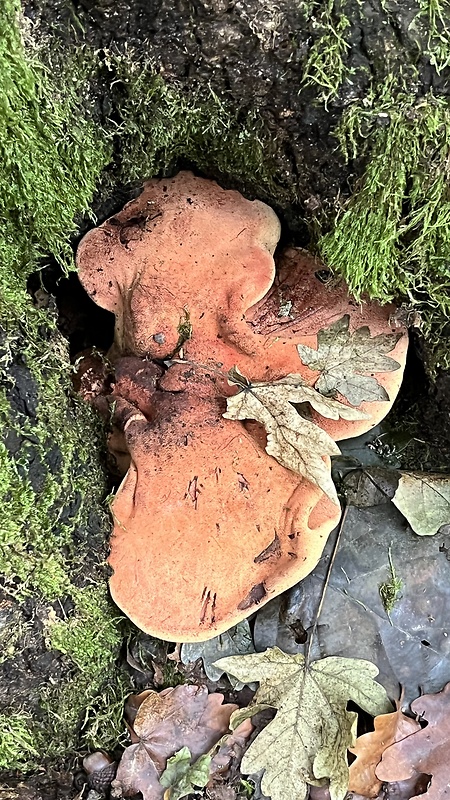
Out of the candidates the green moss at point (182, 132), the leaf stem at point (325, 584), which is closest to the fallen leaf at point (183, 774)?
the leaf stem at point (325, 584)

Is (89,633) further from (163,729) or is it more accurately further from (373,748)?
(373,748)

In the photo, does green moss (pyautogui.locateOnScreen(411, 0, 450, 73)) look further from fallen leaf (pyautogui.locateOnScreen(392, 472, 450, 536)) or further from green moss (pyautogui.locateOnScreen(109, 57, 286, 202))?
fallen leaf (pyautogui.locateOnScreen(392, 472, 450, 536))

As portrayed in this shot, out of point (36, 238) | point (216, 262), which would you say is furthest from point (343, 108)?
point (36, 238)

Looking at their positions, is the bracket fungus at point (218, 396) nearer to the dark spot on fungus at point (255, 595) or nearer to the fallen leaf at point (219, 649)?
the dark spot on fungus at point (255, 595)

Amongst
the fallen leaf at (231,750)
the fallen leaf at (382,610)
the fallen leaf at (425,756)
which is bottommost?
the fallen leaf at (231,750)

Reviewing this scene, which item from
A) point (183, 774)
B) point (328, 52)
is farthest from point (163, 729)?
point (328, 52)
